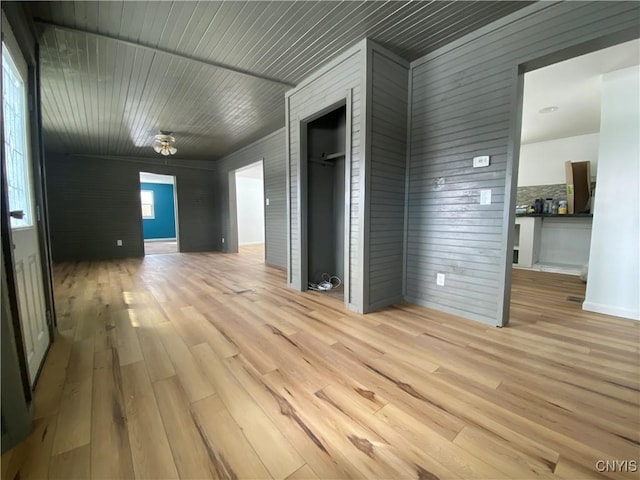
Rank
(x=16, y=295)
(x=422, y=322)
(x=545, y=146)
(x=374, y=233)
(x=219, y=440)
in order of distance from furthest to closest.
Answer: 1. (x=545, y=146)
2. (x=374, y=233)
3. (x=422, y=322)
4. (x=16, y=295)
5. (x=219, y=440)

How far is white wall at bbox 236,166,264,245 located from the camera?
958cm

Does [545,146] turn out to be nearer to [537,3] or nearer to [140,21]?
[537,3]

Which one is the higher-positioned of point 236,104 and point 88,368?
point 236,104

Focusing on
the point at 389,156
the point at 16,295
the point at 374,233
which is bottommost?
the point at 16,295

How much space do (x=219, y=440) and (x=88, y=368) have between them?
1.21 meters

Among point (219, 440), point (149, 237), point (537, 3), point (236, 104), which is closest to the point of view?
point (219, 440)

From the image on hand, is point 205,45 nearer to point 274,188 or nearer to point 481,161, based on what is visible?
point 481,161

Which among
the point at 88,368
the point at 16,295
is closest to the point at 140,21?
the point at 16,295

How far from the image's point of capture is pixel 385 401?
4.52ft

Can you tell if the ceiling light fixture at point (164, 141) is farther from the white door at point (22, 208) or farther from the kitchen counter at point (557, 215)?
the kitchen counter at point (557, 215)

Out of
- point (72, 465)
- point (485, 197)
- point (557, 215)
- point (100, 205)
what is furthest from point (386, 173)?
point (100, 205)

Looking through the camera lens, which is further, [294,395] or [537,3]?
[537,3]

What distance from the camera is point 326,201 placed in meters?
3.73

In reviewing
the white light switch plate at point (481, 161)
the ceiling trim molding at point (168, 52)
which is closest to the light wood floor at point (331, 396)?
the white light switch plate at point (481, 161)
